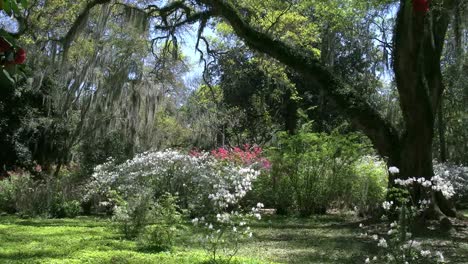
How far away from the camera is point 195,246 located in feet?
23.2

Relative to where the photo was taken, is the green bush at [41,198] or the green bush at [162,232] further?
the green bush at [41,198]

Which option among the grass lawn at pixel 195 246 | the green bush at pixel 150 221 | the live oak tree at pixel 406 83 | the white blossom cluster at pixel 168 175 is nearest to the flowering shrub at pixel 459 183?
the live oak tree at pixel 406 83

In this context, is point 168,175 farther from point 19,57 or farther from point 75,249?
point 19,57

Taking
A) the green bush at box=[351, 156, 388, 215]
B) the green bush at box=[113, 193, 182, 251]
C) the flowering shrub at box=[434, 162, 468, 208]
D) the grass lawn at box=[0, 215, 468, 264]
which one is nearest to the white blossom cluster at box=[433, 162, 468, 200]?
the flowering shrub at box=[434, 162, 468, 208]

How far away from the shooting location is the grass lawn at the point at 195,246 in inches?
220

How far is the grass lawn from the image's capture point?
18.4ft

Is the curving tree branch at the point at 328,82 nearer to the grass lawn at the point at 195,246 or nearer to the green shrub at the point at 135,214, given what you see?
the grass lawn at the point at 195,246

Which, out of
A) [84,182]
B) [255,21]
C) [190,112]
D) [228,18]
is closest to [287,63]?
[228,18]

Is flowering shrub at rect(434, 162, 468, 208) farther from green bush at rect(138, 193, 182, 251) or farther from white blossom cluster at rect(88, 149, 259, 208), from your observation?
green bush at rect(138, 193, 182, 251)

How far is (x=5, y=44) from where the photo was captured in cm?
235

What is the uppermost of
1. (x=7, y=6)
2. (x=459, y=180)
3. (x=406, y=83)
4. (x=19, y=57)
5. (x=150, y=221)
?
(x=406, y=83)

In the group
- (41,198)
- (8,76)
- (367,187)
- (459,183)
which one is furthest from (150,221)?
(459,183)

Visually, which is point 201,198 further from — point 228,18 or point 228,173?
point 228,18

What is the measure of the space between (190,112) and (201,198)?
1683cm
